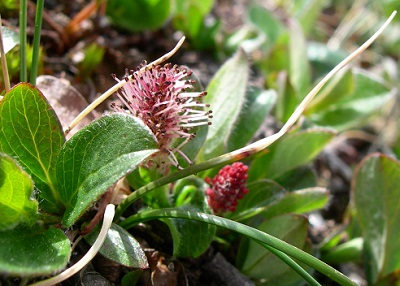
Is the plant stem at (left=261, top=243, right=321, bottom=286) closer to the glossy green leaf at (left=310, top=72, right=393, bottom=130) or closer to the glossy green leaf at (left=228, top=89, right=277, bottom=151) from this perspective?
the glossy green leaf at (left=228, top=89, right=277, bottom=151)

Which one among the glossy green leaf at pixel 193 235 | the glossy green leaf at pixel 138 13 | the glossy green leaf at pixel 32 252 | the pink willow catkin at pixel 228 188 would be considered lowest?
the glossy green leaf at pixel 193 235

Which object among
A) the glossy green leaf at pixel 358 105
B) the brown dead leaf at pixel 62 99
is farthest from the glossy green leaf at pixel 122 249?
the glossy green leaf at pixel 358 105

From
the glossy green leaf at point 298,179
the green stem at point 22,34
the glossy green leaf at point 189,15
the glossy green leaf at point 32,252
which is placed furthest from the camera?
the glossy green leaf at point 189,15

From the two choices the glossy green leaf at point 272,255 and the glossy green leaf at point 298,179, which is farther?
the glossy green leaf at point 298,179

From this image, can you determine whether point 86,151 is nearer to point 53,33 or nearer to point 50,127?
point 50,127

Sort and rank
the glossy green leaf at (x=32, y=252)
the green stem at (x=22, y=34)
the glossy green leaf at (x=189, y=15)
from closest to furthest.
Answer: the glossy green leaf at (x=32, y=252)
the green stem at (x=22, y=34)
the glossy green leaf at (x=189, y=15)

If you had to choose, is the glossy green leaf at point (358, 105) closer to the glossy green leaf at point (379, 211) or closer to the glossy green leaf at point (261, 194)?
the glossy green leaf at point (379, 211)

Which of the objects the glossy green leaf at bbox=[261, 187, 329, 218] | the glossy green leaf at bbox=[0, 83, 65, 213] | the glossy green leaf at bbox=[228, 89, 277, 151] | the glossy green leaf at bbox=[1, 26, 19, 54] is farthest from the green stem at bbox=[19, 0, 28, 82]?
the glossy green leaf at bbox=[261, 187, 329, 218]
